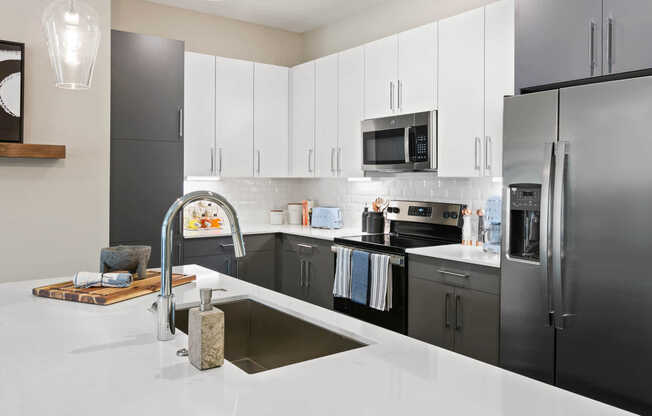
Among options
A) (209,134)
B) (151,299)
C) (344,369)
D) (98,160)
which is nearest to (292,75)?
(209,134)

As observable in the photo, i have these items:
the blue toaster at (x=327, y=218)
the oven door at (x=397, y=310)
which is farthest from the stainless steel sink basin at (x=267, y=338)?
the blue toaster at (x=327, y=218)

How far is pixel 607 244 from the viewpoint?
2213 millimetres

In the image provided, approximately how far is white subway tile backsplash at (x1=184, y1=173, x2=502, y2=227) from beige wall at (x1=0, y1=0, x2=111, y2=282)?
1.30 meters

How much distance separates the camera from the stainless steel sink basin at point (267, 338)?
5.40 feet

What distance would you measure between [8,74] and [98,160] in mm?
719

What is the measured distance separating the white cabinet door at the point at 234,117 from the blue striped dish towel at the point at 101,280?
8.04 feet

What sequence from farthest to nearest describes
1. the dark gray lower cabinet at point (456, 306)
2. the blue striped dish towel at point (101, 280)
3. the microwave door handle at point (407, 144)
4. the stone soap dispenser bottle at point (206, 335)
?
1. the microwave door handle at point (407, 144)
2. the dark gray lower cabinet at point (456, 306)
3. the blue striped dish towel at point (101, 280)
4. the stone soap dispenser bottle at point (206, 335)

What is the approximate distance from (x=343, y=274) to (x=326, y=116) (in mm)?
1488

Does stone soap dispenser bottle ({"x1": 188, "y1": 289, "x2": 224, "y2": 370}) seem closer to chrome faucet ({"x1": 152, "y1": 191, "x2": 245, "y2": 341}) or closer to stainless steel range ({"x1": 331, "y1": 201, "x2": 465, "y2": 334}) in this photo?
chrome faucet ({"x1": 152, "y1": 191, "x2": 245, "y2": 341})

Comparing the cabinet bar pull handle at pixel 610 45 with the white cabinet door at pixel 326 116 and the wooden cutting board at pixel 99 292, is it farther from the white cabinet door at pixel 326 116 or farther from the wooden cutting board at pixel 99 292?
the white cabinet door at pixel 326 116

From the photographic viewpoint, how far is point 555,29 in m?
2.56

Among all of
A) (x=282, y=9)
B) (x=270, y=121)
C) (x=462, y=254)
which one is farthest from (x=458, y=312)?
(x=282, y=9)

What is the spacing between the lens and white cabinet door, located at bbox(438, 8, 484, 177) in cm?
317

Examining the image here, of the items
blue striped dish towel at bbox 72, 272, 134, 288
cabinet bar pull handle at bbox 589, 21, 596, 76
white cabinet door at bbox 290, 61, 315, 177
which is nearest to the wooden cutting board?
blue striped dish towel at bbox 72, 272, 134, 288
